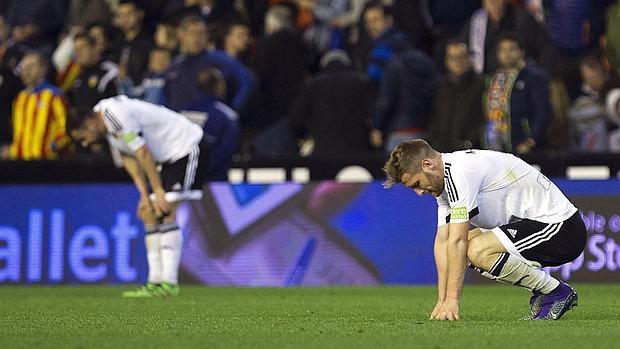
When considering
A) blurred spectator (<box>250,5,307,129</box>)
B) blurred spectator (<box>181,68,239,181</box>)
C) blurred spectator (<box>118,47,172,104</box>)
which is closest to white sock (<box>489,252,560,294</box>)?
blurred spectator (<box>181,68,239,181</box>)

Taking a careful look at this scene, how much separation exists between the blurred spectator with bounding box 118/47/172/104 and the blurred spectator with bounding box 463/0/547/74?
374 centimetres

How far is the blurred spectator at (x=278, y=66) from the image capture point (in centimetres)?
1892

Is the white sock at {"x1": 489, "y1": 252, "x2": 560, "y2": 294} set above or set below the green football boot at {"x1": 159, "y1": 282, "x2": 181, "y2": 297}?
above

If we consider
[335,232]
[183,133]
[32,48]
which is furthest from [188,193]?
[32,48]

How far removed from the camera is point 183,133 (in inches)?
568

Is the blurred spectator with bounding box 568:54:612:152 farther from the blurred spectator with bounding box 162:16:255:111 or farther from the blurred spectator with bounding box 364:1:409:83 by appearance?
the blurred spectator with bounding box 162:16:255:111

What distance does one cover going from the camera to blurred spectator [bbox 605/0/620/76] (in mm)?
17062

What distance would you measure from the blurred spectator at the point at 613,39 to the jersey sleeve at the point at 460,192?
7624mm

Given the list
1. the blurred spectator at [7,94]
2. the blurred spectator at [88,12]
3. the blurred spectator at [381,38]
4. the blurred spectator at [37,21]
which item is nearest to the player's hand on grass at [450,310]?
the blurred spectator at [381,38]

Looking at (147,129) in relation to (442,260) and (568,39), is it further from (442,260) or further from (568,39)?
(568,39)

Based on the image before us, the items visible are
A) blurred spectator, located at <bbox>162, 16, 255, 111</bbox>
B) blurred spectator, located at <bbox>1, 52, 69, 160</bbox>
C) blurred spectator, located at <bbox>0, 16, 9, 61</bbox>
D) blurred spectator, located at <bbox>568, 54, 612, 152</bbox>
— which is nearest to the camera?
blurred spectator, located at <bbox>162, 16, 255, 111</bbox>

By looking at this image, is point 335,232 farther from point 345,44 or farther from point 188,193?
point 345,44

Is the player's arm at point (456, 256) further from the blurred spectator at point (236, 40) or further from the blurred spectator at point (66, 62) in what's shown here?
the blurred spectator at point (66, 62)

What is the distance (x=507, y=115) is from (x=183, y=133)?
4.19 meters
